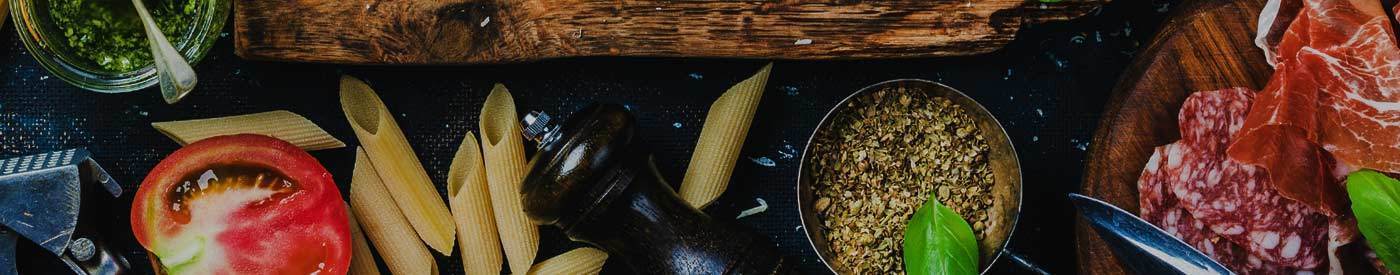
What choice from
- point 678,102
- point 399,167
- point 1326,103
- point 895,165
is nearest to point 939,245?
point 895,165

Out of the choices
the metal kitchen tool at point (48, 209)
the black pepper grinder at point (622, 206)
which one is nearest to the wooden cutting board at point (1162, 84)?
the black pepper grinder at point (622, 206)

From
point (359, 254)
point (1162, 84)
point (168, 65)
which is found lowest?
point (359, 254)

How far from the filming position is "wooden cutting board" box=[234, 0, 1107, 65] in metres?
1.36

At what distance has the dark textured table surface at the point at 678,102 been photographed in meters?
1.48

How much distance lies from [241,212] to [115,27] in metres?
0.33

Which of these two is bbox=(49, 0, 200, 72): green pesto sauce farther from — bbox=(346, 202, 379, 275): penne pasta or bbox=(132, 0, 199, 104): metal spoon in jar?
bbox=(346, 202, 379, 275): penne pasta

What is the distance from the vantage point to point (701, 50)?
1388 mm

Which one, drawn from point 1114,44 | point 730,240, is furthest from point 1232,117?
point 730,240

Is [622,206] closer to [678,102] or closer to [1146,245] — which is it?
[678,102]

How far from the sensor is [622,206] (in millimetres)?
1349

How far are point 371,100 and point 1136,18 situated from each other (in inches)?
47.2

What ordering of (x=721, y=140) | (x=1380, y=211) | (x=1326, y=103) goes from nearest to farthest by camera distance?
(x=1380, y=211), (x=1326, y=103), (x=721, y=140)

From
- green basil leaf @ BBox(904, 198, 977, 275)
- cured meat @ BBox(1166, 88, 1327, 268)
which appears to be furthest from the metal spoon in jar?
cured meat @ BBox(1166, 88, 1327, 268)

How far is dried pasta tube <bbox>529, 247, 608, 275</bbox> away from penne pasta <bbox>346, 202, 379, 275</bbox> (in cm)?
25
